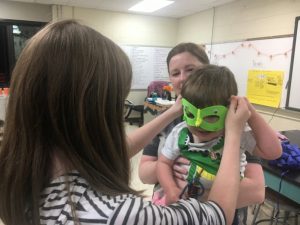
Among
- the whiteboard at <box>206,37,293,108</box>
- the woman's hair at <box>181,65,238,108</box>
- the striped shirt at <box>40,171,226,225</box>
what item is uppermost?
the whiteboard at <box>206,37,293,108</box>

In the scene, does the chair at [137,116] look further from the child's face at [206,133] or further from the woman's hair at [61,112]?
the woman's hair at [61,112]

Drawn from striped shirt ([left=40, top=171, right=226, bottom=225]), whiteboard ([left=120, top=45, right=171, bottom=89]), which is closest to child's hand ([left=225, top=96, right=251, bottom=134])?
striped shirt ([left=40, top=171, right=226, bottom=225])

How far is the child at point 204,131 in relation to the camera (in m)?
0.94

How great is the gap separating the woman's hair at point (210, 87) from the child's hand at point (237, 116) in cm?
8

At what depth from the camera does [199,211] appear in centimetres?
65

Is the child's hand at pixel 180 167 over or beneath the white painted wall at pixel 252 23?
beneath

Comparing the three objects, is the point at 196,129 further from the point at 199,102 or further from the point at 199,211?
the point at 199,211

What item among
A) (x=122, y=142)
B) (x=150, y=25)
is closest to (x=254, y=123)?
(x=122, y=142)

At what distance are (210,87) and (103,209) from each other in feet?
1.86

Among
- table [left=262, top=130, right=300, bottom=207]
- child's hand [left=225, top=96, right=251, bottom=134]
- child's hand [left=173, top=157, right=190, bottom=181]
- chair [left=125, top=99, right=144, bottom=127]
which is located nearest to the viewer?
child's hand [left=225, top=96, right=251, bottom=134]

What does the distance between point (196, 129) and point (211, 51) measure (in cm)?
512

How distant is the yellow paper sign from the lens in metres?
4.13

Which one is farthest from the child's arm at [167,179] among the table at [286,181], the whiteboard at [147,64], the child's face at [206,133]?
the whiteboard at [147,64]

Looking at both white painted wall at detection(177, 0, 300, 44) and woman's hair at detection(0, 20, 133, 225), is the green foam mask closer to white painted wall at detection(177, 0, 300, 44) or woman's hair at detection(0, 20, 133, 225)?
woman's hair at detection(0, 20, 133, 225)
